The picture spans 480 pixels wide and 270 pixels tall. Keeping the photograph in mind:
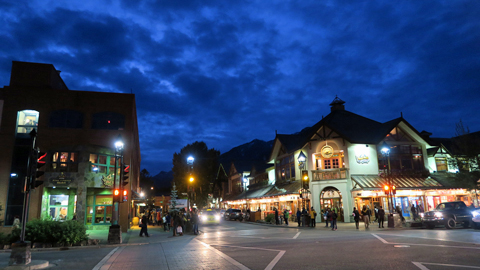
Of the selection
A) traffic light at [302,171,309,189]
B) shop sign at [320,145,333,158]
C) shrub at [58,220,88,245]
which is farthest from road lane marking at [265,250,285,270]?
shop sign at [320,145,333,158]

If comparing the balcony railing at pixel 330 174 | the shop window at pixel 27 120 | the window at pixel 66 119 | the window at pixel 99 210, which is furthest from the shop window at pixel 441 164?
the shop window at pixel 27 120

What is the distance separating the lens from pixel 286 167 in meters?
41.7

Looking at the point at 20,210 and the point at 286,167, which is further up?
the point at 286,167

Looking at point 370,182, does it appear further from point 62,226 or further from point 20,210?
point 20,210

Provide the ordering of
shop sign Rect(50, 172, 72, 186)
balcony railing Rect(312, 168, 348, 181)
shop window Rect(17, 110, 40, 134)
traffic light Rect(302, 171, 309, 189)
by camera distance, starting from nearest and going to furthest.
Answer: shop sign Rect(50, 172, 72, 186)
traffic light Rect(302, 171, 309, 189)
shop window Rect(17, 110, 40, 134)
balcony railing Rect(312, 168, 348, 181)

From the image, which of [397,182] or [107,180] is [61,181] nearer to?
[107,180]

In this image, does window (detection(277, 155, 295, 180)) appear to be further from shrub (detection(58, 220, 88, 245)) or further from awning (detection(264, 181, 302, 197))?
shrub (detection(58, 220, 88, 245))

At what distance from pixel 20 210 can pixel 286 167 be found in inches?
1114

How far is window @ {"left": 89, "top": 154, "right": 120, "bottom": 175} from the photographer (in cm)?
2888

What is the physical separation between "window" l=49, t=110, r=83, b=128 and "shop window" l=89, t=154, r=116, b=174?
3.67 m

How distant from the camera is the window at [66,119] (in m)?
30.0

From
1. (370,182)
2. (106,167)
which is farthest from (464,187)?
(106,167)

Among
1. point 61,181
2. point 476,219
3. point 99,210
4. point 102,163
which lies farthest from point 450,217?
point 61,181

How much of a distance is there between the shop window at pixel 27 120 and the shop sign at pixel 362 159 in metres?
31.5
